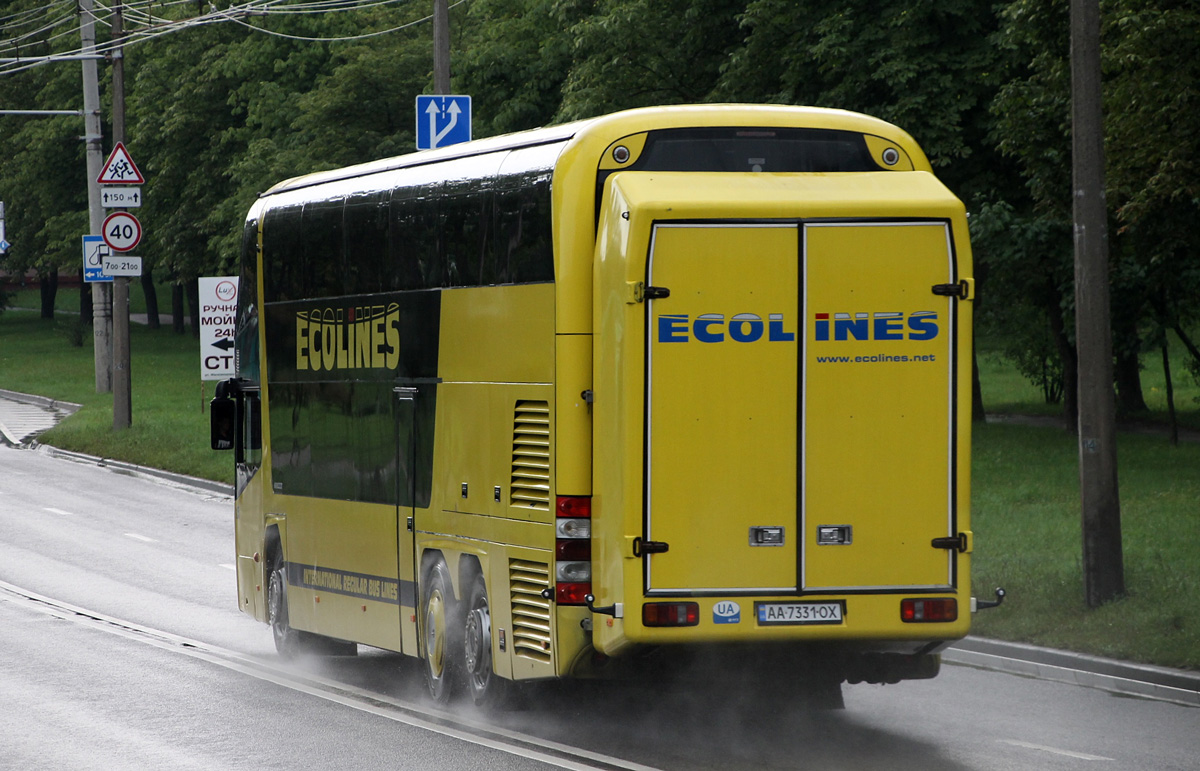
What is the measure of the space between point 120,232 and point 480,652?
24080mm

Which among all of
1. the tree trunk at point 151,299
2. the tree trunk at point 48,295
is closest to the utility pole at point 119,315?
the tree trunk at point 151,299

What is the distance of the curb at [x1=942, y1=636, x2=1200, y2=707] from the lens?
11.2 metres

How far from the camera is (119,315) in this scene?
3384cm

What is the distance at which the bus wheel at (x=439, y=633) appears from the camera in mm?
11102

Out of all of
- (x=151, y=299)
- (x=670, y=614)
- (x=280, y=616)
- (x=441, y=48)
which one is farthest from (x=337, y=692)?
(x=151, y=299)

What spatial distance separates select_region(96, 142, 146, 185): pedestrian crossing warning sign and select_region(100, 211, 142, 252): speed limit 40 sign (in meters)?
0.61

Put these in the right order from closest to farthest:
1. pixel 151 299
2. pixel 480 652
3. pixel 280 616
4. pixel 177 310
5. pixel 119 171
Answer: pixel 480 652 → pixel 280 616 → pixel 119 171 → pixel 177 310 → pixel 151 299

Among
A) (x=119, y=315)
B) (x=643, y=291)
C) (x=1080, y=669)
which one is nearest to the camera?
(x=643, y=291)

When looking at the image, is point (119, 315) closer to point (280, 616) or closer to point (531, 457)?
point (280, 616)

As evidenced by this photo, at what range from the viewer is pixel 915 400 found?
9.27 m

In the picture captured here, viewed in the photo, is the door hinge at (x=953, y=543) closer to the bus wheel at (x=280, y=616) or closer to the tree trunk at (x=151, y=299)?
the bus wheel at (x=280, y=616)

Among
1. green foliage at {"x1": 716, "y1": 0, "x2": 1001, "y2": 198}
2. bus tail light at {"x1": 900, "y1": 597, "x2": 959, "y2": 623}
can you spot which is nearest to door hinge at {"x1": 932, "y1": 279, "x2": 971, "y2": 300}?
bus tail light at {"x1": 900, "y1": 597, "x2": 959, "y2": 623}

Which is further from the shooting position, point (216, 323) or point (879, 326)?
point (216, 323)

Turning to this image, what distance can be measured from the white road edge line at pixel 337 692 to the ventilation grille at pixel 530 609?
49 cm
